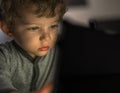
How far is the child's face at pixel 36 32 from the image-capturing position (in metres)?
0.46

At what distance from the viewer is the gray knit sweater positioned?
0.49m

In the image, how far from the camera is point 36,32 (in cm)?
46

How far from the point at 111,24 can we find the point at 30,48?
1.02 ft

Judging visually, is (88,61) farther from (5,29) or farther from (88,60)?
(5,29)

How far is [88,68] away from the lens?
459mm

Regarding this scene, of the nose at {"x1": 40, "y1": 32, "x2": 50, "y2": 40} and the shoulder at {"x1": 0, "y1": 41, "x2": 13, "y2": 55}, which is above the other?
the nose at {"x1": 40, "y1": 32, "x2": 50, "y2": 40}

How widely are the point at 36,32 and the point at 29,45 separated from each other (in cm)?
4

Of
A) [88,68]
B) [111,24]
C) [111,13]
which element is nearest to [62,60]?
[88,68]

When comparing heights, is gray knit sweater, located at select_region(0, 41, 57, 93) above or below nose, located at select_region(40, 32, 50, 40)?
below

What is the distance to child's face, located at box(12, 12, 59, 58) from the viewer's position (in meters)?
0.46

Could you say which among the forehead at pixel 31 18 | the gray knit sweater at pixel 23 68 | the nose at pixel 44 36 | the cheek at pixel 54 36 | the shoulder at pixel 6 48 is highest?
the forehead at pixel 31 18

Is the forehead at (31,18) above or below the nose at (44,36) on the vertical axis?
above

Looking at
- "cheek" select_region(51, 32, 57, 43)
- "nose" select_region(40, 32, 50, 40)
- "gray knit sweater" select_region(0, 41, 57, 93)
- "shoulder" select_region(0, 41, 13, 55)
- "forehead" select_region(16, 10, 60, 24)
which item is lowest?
"gray knit sweater" select_region(0, 41, 57, 93)

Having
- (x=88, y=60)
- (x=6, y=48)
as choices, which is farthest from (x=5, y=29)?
(x=88, y=60)
